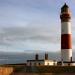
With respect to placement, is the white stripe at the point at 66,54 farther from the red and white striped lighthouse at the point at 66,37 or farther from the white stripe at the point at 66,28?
the white stripe at the point at 66,28

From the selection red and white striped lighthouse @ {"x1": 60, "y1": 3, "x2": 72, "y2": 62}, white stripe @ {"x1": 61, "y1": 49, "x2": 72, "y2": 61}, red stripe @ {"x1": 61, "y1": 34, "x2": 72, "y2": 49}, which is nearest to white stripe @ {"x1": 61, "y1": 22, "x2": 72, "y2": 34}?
red and white striped lighthouse @ {"x1": 60, "y1": 3, "x2": 72, "y2": 62}

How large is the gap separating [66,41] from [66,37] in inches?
24.6

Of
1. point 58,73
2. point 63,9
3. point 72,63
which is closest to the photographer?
point 58,73

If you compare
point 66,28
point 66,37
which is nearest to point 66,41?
point 66,37

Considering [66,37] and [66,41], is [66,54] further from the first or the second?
[66,37]

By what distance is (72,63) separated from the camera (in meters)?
42.6

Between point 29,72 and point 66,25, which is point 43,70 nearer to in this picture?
point 29,72

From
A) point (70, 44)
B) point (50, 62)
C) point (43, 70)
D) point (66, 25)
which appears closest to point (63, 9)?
point (66, 25)

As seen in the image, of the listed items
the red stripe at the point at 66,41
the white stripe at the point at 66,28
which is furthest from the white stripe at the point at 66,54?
the white stripe at the point at 66,28

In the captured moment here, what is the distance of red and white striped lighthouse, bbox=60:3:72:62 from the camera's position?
4319cm

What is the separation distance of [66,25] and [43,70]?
11.8 m

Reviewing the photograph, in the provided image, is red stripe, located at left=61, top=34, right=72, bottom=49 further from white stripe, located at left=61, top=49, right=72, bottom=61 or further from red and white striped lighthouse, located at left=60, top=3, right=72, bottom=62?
white stripe, located at left=61, top=49, right=72, bottom=61

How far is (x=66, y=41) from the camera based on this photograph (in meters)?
43.7

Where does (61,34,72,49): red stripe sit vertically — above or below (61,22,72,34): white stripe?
below
